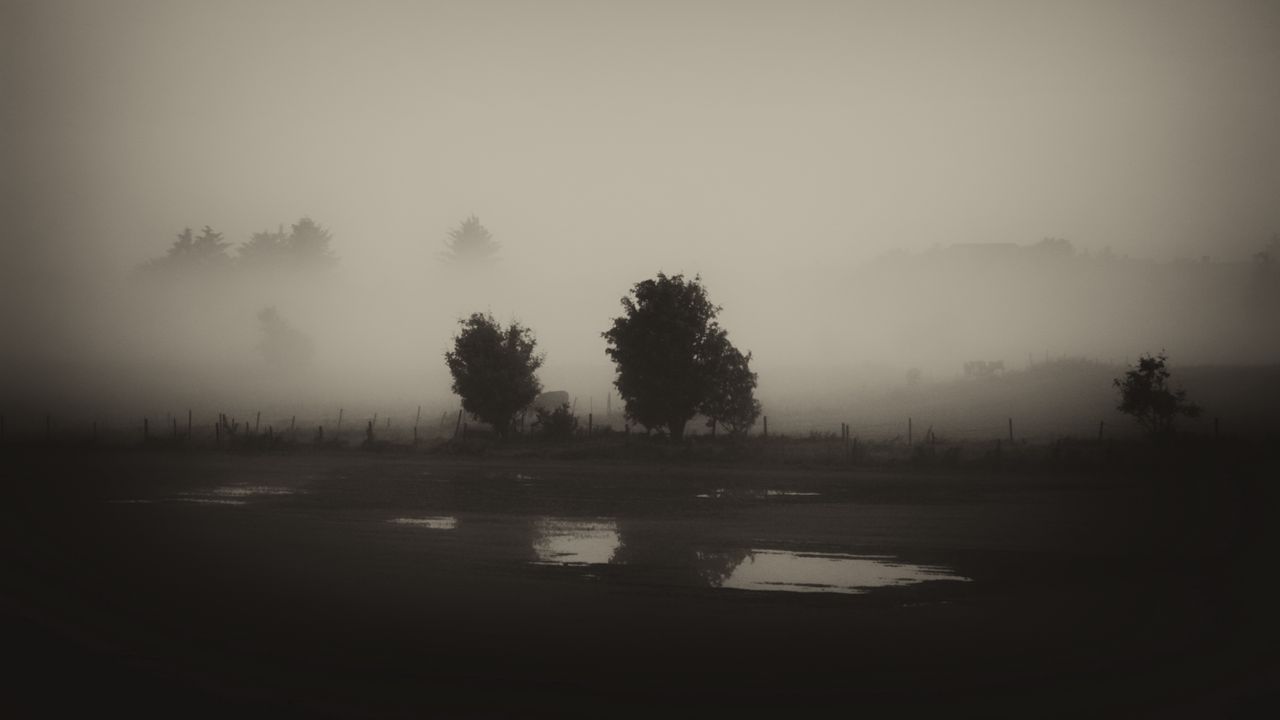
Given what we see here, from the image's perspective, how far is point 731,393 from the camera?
5019cm

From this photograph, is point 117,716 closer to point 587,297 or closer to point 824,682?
point 824,682

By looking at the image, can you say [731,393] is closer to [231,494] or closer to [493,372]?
[493,372]

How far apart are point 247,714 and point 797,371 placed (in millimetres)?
108409

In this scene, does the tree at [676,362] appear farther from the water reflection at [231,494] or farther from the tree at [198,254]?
the tree at [198,254]

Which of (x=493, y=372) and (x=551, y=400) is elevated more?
(x=493, y=372)

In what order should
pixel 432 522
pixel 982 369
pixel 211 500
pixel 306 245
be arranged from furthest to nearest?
pixel 306 245, pixel 982 369, pixel 211 500, pixel 432 522

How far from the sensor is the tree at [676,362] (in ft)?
161

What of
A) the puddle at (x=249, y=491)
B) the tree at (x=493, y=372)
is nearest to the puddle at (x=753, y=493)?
the puddle at (x=249, y=491)

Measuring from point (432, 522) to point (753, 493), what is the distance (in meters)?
12.6

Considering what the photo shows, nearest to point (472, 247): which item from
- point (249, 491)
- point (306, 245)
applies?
point (306, 245)

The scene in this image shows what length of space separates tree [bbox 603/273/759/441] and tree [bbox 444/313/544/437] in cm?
806

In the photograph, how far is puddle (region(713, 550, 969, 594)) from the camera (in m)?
16.1

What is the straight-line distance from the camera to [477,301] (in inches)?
4993

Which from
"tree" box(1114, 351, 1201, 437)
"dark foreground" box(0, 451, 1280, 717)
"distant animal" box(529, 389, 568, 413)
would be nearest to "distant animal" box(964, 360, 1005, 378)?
"distant animal" box(529, 389, 568, 413)
